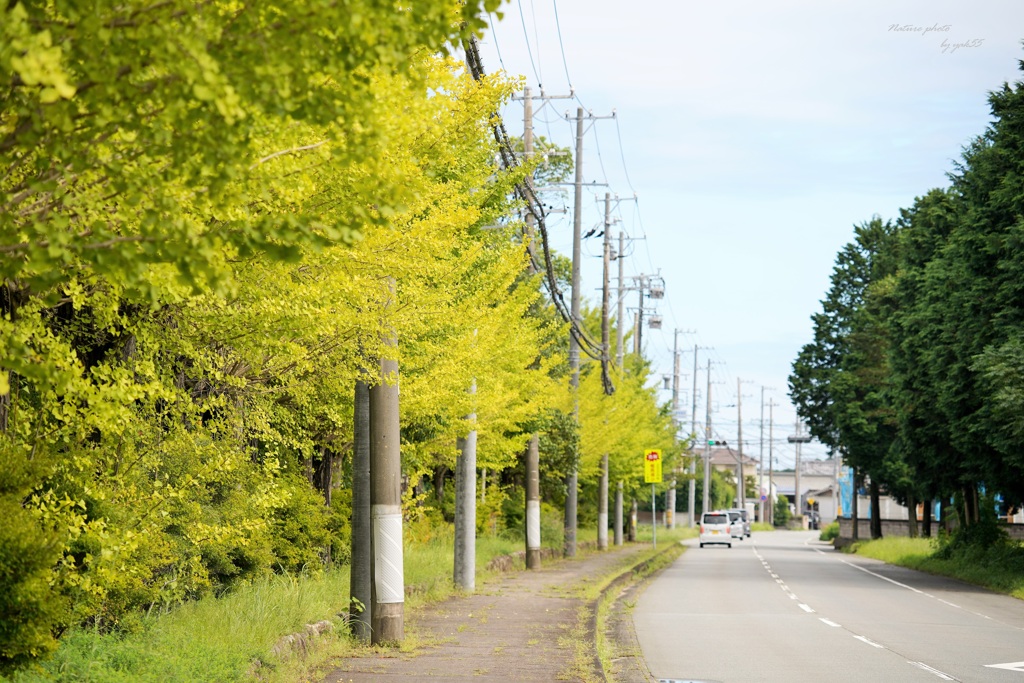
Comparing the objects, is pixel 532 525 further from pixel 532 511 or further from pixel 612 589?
pixel 612 589

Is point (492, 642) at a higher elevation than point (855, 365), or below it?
below

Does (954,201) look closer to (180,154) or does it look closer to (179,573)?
(179,573)

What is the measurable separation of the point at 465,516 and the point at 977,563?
20.8 metres

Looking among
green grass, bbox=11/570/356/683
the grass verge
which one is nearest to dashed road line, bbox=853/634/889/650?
the grass verge

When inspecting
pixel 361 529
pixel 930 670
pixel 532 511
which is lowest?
pixel 930 670

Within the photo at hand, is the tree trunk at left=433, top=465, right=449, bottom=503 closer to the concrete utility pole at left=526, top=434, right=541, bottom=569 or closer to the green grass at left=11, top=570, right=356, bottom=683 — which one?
the concrete utility pole at left=526, top=434, right=541, bottom=569

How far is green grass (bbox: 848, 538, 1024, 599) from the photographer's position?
31.4m

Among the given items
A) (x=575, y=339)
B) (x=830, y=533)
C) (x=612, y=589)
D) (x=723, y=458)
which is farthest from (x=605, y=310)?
(x=723, y=458)

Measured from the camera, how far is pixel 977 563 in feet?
120

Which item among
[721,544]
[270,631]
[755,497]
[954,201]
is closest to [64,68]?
[270,631]

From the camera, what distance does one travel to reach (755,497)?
550 ft

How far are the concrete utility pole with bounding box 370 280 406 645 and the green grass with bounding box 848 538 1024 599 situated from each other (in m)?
19.4

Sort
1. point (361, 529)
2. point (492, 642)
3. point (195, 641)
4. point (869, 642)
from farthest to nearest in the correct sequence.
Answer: point (869, 642) < point (492, 642) < point (361, 529) < point (195, 641)

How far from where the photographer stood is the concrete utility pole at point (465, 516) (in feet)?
72.5
